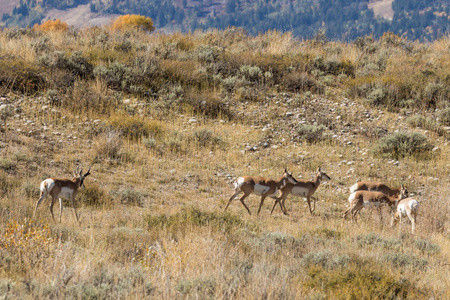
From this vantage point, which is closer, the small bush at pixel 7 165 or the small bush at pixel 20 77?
the small bush at pixel 7 165

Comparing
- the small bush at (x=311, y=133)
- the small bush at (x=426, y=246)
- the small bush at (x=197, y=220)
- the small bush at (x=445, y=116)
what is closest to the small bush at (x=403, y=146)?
the small bush at (x=311, y=133)

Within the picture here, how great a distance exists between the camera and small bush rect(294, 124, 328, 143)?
1353cm

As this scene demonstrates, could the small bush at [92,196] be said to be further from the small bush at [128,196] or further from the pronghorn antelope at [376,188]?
the pronghorn antelope at [376,188]

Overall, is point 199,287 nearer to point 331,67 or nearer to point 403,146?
point 403,146

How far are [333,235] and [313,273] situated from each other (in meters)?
2.29

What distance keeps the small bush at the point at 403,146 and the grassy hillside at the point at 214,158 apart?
0.05 meters

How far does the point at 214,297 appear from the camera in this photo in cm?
443

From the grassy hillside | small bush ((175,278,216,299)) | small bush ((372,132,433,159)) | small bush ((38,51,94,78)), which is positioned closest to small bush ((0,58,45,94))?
the grassy hillside

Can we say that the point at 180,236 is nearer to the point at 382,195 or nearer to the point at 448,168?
the point at 382,195

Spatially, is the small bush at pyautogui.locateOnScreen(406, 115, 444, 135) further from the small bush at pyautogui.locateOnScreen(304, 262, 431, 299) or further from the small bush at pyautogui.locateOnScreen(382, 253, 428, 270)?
the small bush at pyautogui.locateOnScreen(304, 262, 431, 299)

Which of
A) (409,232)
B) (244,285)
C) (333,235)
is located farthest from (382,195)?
(244,285)

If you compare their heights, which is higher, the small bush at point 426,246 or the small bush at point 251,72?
the small bush at point 251,72

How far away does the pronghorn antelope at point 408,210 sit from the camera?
8398mm

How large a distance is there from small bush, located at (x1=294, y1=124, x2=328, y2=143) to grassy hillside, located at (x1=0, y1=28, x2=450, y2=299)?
0.05 metres
